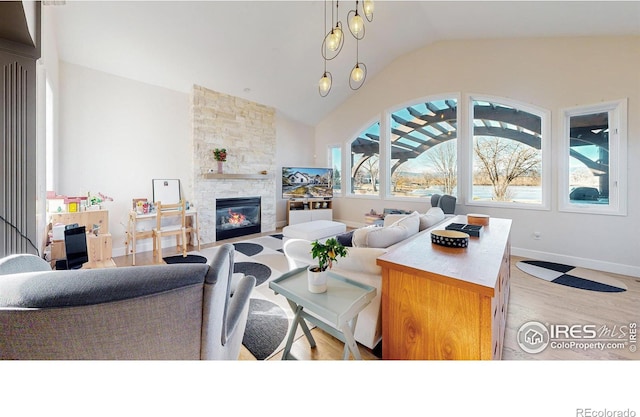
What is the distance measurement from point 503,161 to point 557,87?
3.68 ft

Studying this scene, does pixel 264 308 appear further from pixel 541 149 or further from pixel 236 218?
pixel 541 149

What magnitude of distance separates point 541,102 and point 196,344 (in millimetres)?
4832

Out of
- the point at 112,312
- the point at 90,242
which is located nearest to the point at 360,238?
the point at 112,312

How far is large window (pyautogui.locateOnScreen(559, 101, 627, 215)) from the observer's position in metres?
2.98

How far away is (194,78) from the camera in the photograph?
404 centimetres

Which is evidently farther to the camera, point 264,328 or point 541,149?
point 541,149

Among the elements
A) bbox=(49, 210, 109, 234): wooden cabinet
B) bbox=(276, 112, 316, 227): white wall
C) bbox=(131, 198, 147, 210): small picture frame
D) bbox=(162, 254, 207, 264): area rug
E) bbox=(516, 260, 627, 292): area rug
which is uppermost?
bbox=(276, 112, 316, 227): white wall

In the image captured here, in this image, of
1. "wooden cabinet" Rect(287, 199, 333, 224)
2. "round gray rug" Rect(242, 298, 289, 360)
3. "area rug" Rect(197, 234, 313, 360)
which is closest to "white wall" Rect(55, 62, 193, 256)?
"area rug" Rect(197, 234, 313, 360)

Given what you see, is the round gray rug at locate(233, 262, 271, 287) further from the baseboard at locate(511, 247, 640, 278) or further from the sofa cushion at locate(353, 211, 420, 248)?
the baseboard at locate(511, 247, 640, 278)

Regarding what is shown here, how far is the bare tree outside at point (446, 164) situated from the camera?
4.47m

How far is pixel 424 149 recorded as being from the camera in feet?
16.1

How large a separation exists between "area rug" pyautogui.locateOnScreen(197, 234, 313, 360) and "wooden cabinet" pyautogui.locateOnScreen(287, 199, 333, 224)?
1623 millimetres
